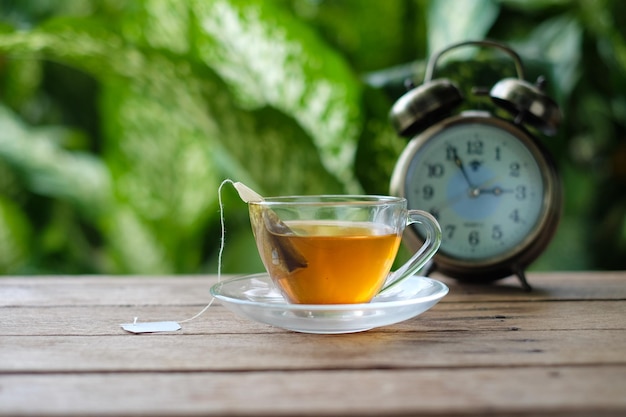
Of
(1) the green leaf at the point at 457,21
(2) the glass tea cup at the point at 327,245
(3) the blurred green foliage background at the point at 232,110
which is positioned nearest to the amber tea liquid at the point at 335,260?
(2) the glass tea cup at the point at 327,245

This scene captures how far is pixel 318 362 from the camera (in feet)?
2.17

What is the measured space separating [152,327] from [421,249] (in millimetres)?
315

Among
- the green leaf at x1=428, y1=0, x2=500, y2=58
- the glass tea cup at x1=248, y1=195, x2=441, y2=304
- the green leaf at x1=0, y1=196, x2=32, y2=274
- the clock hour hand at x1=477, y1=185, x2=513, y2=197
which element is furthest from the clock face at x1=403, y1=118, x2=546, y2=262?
the green leaf at x1=0, y1=196, x2=32, y2=274

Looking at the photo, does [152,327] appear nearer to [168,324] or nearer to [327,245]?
[168,324]

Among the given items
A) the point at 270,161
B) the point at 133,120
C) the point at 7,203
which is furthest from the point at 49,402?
the point at 7,203

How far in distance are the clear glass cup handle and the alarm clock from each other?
0.19 meters

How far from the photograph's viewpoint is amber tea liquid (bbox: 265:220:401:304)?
77 cm

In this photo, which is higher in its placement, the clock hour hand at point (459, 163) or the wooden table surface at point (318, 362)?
the clock hour hand at point (459, 163)

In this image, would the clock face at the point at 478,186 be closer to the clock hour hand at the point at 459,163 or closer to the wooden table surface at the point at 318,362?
the clock hour hand at the point at 459,163

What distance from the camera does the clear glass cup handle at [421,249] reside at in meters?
0.84

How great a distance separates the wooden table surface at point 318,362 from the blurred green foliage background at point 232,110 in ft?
2.21

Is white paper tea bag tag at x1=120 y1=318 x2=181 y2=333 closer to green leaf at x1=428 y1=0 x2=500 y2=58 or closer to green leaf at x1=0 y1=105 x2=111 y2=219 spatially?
green leaf at x1=428 y1=0 x2=500 y2=58

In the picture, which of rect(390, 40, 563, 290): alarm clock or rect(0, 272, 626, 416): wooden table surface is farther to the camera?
rect(390, 40, 563, 290): alarm clock

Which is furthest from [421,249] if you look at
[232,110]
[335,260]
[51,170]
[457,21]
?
[51,170]
